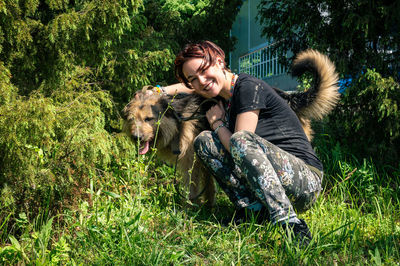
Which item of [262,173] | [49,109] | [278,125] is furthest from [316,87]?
[49,109]

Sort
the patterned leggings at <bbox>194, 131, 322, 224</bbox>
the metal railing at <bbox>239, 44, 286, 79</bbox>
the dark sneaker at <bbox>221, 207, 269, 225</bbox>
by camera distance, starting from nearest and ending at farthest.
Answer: the patterned leggings at <bbox>194, 131, 322, 224</bbox>
the dark sneaker at <bbox>221, 207, 269, 225</bbox>
the metal railing at <bbox>239, 44, 286, 79</bbox>

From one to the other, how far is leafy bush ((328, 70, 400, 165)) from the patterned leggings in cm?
140

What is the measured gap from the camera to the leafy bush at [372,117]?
3586mm

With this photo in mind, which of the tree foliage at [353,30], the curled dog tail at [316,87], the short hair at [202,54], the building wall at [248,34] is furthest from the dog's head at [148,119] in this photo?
the building wall at [248,34]

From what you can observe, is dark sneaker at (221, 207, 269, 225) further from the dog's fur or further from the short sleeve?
the short sleeve

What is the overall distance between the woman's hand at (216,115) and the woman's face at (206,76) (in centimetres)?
23

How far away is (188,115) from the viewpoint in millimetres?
3322

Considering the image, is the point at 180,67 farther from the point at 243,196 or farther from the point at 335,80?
the point at 335,80

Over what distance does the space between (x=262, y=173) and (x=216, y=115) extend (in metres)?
0.74

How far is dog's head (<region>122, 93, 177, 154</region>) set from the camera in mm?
3230

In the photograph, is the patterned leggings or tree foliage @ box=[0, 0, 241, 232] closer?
the patterned leggings

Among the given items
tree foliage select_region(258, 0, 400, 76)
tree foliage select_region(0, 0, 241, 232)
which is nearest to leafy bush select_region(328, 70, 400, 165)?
tree foliage select_region(258, 0, 400, 76)

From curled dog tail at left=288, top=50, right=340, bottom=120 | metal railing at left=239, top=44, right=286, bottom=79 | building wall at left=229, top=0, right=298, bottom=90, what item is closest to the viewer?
curled dog tail at left=288, top=50, right=340, bottom=120

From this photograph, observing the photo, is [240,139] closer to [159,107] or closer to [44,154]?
[159,107]
